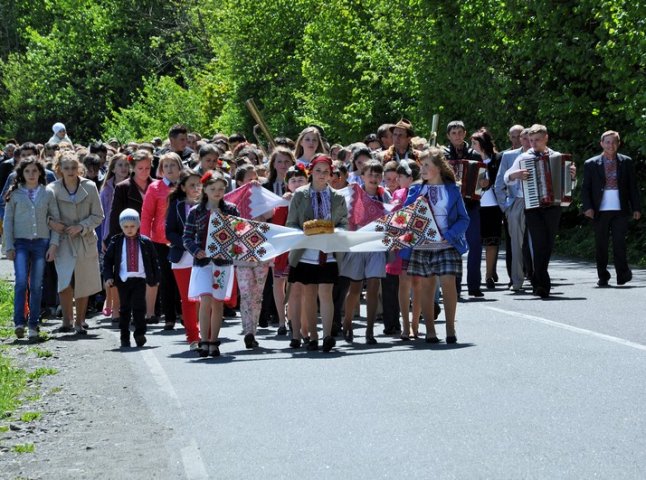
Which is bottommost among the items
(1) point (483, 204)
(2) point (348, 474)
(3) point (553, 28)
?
(2) point (348, 474)

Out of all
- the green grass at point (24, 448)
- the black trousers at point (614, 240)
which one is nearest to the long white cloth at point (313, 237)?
the green grass at point (24, 448)

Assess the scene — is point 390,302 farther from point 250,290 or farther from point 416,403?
point 416,403

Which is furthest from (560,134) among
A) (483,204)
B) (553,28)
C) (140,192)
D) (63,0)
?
(63,0)

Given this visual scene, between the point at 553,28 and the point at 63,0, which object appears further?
the point at 63,0

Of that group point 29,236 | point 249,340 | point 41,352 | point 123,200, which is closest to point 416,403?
point 249,340

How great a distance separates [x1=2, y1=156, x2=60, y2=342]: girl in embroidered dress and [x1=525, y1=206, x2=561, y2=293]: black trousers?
591 cm

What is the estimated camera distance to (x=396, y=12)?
4059 cm

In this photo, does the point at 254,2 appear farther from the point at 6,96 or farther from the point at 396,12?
the point at 6,96

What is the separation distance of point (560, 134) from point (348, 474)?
73.1 ft

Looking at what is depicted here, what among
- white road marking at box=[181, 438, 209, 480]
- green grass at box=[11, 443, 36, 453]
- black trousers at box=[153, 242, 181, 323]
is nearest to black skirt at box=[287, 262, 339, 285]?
black trousers at box=[153, 242, 181, 323]

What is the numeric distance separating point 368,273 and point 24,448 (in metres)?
5.57

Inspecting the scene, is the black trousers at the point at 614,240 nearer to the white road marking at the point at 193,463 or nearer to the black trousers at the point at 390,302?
the black trousers at the point at 390,302

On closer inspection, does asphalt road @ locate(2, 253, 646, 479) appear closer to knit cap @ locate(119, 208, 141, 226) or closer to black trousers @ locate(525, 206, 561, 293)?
knit cap @ locate(119, 208, 141, 226)

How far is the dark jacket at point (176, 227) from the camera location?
15.5 metres
